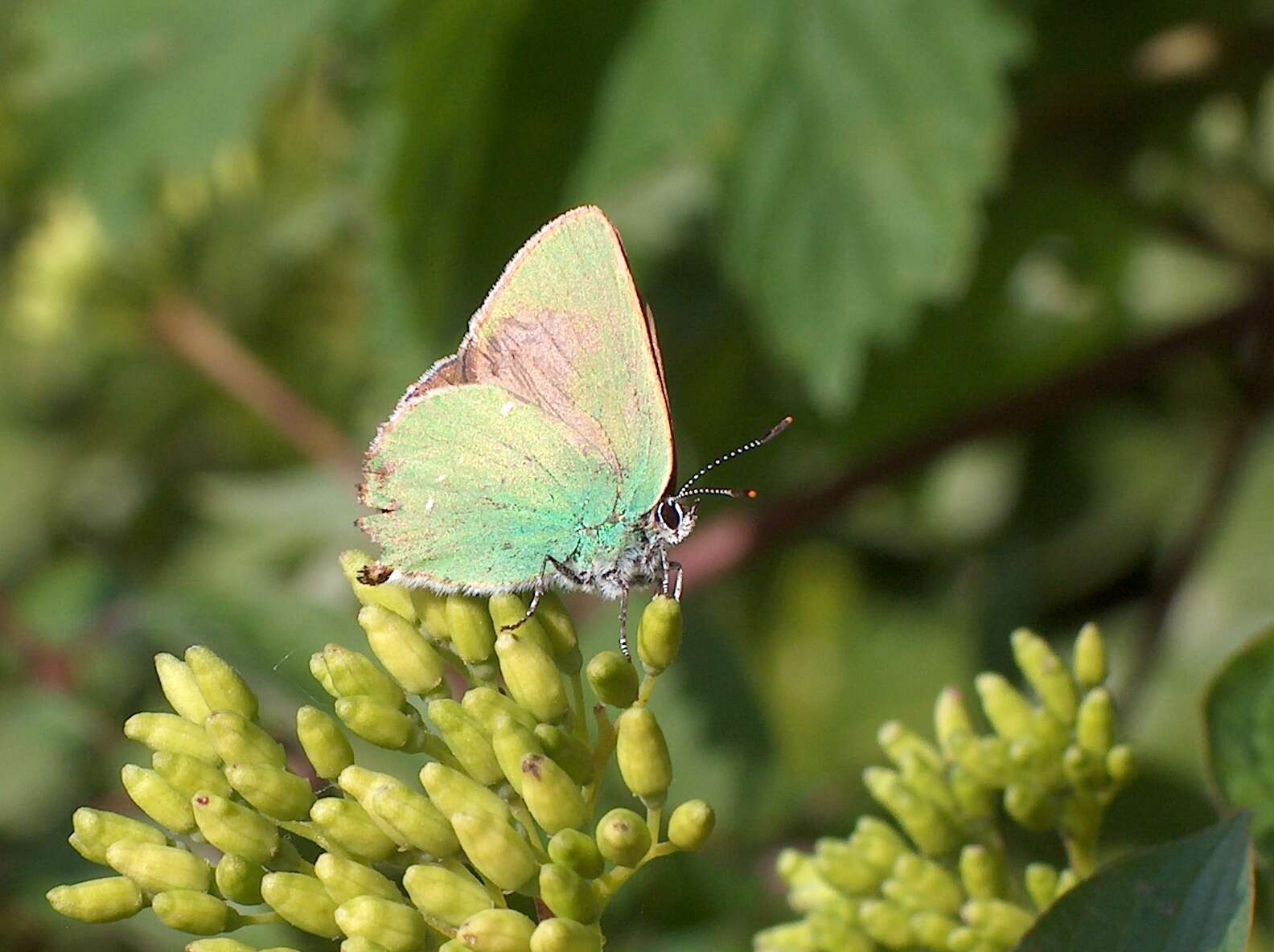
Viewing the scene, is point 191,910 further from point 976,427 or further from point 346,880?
point 976,427

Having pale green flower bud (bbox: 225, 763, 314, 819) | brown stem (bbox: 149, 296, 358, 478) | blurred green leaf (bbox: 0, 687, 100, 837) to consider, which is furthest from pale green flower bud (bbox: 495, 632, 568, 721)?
brown stem (bbox: 149, 296, 358, 478)

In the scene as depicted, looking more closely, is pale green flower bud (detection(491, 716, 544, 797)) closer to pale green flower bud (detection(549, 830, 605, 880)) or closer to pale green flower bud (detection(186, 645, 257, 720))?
pale green flower bud (detection(549, 830, 605, 880))

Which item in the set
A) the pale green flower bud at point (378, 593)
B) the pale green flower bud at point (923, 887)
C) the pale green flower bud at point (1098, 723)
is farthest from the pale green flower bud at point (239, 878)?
the pale green flower bud at point (1098, 723)

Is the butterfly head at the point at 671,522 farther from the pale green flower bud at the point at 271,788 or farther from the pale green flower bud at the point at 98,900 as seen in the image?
the pale green flower bud at the point at 98,900

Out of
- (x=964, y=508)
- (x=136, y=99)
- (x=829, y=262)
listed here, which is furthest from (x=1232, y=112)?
(x=136, y=99)

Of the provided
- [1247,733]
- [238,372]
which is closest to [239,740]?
[1247,733]

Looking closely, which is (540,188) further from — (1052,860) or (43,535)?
(43,535)
